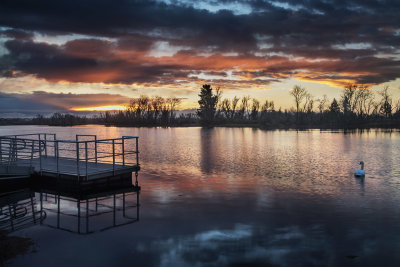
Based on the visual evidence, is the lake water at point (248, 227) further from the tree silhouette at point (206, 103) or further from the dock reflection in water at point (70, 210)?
the tree silhouette at point (206, 103)

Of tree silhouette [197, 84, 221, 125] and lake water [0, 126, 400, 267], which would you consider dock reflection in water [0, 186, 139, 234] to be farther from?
tree silhouette [197, 84, 221, 125]

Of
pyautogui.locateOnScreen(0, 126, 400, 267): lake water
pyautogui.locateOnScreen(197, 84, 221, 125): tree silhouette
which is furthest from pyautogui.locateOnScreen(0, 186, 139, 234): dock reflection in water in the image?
pyautogui.locateOnScreen(197, 84, 221, 125): tree silhouette

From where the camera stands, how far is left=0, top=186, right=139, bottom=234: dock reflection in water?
10.0m

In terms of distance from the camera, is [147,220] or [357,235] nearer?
[357,235]

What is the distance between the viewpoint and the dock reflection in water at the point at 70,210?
1000 centimetres

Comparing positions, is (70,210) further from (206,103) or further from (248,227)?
(206,103)

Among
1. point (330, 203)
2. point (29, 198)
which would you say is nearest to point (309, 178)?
point (330, 203)

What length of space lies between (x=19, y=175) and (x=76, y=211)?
558cm

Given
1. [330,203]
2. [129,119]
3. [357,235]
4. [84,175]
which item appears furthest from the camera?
[129,119]

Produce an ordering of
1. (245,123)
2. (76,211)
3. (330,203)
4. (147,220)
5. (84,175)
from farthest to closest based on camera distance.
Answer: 1. (245,123)
2. (84,175)
3. (330,203)
4. (76,211)
5. (147,220)

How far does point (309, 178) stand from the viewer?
58.5 feet

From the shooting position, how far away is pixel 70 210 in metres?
11.6

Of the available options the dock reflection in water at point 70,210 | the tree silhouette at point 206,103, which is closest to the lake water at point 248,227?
the dock reflection in water at point 70,210

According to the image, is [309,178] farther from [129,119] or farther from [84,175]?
[129,119]
